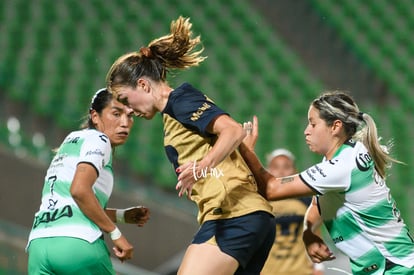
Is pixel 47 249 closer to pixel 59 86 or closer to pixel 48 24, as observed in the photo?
pixel 59 86

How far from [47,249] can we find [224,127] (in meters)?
1.10

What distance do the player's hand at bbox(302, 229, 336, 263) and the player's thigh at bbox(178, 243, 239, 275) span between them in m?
0.64

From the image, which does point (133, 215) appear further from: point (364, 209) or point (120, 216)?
point (364, 209)

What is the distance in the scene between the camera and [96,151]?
4.29 metres

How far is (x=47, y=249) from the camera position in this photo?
418 cm

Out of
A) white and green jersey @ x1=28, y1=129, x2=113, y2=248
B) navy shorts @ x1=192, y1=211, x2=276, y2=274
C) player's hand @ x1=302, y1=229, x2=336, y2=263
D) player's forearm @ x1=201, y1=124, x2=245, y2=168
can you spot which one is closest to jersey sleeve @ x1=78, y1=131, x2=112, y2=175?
white and green jersey @ x1=28, y1=129, x2=113, y2=248

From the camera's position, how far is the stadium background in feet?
31.0

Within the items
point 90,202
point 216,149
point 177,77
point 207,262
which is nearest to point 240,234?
point 207,262

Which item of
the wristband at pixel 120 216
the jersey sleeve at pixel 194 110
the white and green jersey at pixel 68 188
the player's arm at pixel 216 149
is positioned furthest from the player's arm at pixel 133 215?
the player's arm at pixel 216 149

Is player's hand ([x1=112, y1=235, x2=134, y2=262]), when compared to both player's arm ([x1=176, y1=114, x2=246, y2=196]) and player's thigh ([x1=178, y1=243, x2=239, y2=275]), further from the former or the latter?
player's arm ([x1=176, y1=114, x2=246, y2=196])

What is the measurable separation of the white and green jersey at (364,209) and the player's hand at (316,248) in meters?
0.32

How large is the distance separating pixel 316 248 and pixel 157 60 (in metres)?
1.30

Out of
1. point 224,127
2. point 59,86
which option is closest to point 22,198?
point 59,86

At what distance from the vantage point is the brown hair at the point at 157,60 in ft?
13.9
